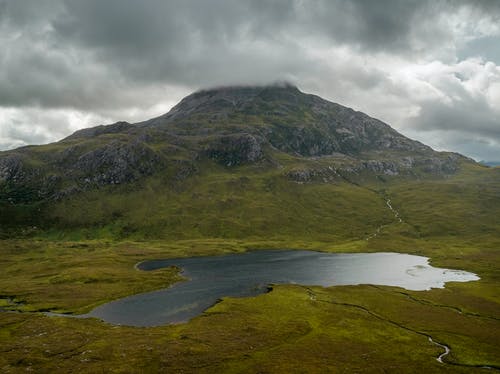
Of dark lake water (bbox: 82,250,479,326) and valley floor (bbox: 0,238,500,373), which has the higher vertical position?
valley floor (bbox: 0,238,500,373)

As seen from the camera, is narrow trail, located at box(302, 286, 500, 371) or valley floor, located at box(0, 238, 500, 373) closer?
valley floor, located at box(0, 238, 500, 373)

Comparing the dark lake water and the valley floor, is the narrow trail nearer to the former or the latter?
the valley floor

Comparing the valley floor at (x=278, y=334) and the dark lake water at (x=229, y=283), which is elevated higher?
the valley floor at (x=278, y=334)

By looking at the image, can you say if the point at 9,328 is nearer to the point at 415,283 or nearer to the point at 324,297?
the point at 324,297

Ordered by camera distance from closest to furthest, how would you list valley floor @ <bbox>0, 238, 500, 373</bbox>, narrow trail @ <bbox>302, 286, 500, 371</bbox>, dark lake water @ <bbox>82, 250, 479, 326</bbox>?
valley floor @ <bbox>0, 238, 500, 373</bbox>
narrow trail @ <bbox>302, 286, 500, 371</bbox>
dark lake water @ <bbox>82, 250, 479, 326</bbox>

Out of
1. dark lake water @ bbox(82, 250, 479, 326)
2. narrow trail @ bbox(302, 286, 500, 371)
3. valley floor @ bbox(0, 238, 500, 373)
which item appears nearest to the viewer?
valley floor @ bbox(0, 238, 500, 373)

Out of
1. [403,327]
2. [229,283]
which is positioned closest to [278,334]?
[403,327]

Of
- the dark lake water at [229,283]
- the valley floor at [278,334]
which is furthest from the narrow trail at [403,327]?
the dark lake water at [229,283]

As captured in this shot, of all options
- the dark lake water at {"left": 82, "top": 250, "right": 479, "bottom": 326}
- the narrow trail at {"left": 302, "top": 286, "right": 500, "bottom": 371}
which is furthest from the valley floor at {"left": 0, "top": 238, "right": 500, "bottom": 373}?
the dark lake water at {"left": 82, "top": 250, "right": 479, "bottom": 326}

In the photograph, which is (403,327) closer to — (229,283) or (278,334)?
(278,334)

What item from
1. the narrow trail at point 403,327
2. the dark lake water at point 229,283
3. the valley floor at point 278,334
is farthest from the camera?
the dark lake water at point 229,283

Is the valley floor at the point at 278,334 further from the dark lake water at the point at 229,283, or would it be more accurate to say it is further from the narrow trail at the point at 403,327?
the dark lake water at the point at 229,283

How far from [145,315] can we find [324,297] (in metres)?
59.7

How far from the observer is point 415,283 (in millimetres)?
161250
